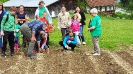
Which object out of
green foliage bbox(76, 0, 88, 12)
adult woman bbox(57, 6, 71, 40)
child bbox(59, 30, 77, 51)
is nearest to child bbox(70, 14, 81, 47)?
adult woman bbox(57, 6, 71, 40)

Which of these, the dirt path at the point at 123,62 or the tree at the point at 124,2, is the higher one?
the dirt path at the point at 123,62

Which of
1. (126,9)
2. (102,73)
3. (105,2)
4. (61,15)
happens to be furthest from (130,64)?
(126,9)

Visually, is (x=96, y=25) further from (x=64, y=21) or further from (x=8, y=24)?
(x=8, y=24)

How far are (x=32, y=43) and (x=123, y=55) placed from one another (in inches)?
153

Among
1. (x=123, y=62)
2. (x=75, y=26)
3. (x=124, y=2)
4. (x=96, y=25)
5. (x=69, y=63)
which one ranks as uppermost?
(x=96, y=25)

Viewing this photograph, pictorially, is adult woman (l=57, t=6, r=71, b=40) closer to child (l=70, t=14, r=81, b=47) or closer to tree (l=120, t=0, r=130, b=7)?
child (l=70, t=14, r=81, b=47)

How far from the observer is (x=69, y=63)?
43.3 feet

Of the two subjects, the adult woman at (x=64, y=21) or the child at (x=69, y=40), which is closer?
the child at (x=69, y=40)

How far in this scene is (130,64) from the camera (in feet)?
43.3

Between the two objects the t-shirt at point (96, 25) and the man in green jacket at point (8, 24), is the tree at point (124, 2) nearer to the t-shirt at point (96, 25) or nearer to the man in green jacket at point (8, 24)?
the t-shirt at point (96, 25)

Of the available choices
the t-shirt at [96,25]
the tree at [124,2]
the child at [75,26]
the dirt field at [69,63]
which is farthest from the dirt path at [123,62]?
the tree at [124,2]

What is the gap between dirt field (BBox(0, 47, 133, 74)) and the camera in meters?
12.0

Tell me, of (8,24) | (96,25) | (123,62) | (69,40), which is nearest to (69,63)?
(123,62)

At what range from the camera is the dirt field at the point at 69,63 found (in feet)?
39.4
